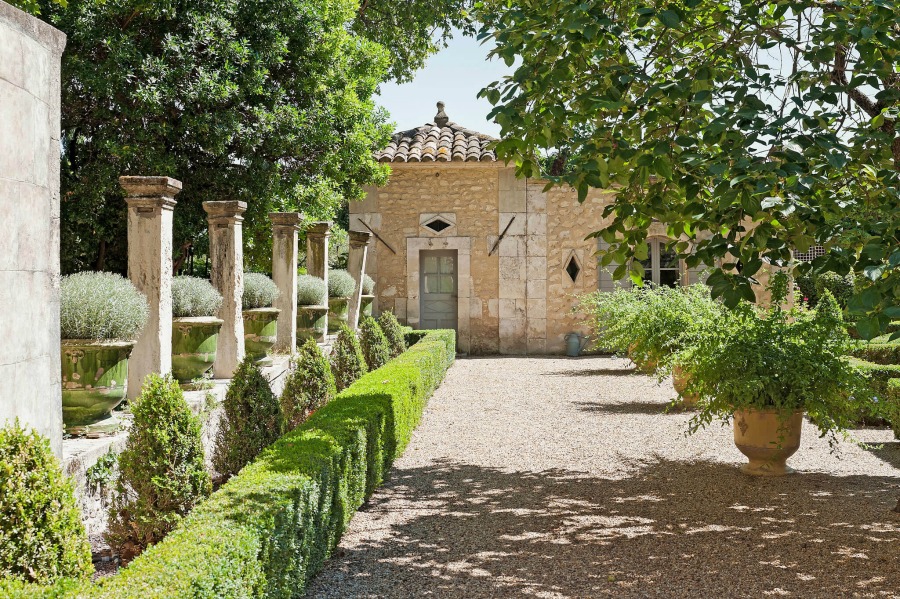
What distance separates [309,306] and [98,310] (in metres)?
5.45

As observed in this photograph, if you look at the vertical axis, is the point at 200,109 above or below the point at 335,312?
above

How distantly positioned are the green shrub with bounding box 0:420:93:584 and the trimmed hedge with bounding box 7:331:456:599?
0.90ft

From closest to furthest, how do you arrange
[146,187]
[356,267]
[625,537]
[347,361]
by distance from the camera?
[625,537] → [146,187] → [347,361] → [356,267]

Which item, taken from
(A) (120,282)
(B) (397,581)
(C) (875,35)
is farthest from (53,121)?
(C) (875,35)

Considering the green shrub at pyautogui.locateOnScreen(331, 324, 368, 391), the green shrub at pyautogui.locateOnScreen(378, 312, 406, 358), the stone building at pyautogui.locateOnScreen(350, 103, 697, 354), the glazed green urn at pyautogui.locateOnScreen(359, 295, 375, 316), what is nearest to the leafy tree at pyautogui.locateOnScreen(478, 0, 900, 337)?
the green shrub at pyautogui.locateOnScreen(331, 324, 368, 391)

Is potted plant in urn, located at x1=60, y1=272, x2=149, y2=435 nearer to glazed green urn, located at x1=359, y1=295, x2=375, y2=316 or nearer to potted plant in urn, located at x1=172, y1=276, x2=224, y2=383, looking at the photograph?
potted plant in urn, located at x1=172, y1=276, x2=224, y2=383

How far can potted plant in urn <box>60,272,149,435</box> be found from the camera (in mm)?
4746

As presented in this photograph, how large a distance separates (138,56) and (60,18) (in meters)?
0.85

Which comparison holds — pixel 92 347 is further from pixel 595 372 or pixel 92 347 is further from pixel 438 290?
pixel 438 290

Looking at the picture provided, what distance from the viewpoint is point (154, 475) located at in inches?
154

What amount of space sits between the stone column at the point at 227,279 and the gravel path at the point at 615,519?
186 centimetres

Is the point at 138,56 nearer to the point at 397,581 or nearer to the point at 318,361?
the point at 318,361

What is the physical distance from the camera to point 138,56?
9000mm

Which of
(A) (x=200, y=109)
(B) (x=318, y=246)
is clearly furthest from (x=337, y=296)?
(A) (x=200, y=109)
